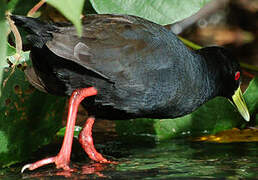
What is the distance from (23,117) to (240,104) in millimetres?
1617

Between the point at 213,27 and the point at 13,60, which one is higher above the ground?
the point at 213,27

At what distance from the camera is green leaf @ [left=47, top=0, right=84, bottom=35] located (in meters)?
1.20

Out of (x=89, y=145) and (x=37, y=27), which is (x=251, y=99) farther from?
(x=37, y=27)

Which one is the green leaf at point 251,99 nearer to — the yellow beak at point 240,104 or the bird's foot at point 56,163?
the yellow beak at point 240,104

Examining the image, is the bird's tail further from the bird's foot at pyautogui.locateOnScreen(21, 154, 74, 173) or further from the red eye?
the red eye

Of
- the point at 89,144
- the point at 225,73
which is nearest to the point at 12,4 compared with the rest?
the point at 89,144

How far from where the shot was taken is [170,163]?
9.94 ft

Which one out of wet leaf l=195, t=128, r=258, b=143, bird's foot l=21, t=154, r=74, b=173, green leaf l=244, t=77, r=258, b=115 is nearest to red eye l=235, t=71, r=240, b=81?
green leaf l=244, t=77, r=258, b=115

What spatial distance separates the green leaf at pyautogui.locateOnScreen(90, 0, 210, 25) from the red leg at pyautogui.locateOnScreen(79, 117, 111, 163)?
0.76 m

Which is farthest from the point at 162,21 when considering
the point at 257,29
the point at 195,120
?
the point at 257,29

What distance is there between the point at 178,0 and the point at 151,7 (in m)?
0.18

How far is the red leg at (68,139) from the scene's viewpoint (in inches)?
115

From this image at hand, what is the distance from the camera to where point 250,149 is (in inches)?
136

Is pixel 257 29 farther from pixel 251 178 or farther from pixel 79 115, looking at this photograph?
pixel 251 178
